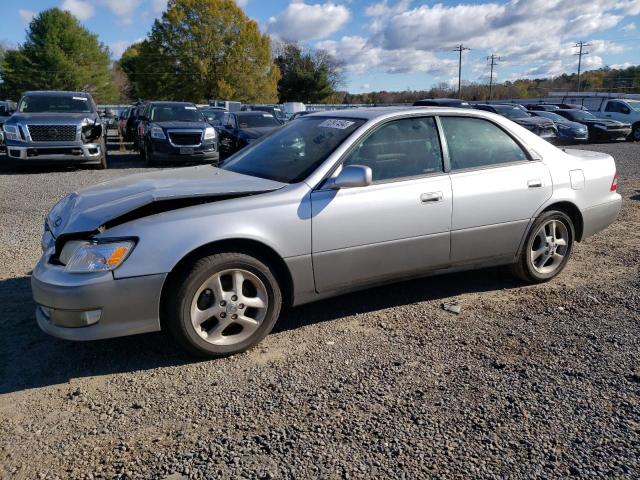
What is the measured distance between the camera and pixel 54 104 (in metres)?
12.6

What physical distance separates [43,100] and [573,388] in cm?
1322

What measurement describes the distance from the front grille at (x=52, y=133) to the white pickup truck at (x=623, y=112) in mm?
22090

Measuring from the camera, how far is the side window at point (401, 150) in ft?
12.7

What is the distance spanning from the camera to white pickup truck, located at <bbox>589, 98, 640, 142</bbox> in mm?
22734

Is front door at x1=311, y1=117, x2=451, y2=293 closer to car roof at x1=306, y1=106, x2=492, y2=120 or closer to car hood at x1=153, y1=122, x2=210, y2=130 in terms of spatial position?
car roof at x1=306, y1=106, x2=492, y2=120

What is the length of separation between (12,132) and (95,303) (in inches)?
420

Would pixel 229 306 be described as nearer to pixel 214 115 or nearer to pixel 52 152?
pixel 52 152

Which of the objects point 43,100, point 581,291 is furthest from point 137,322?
point 43,100

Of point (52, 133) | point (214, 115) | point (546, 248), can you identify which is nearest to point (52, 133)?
point (52, 133)

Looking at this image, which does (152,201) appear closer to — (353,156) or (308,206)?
(308,206)

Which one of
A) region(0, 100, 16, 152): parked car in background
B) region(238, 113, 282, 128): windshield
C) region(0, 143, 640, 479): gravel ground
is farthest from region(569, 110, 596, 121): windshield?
region(0, 100, 16, 152): parked car in background

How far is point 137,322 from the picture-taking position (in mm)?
3148

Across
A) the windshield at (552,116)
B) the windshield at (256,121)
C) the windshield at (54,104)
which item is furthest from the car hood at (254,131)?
the windshield at (552,116)

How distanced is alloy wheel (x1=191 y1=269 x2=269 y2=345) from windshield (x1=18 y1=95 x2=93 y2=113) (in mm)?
11179
